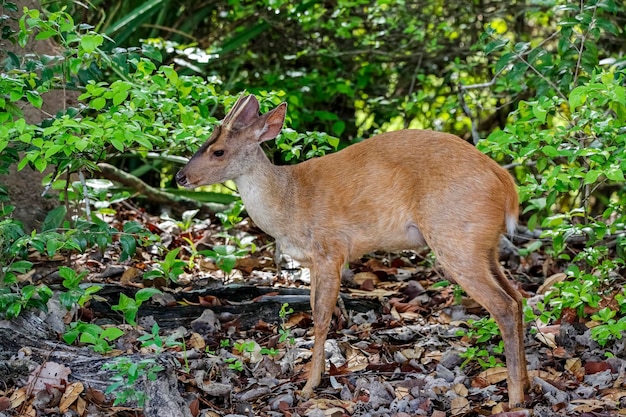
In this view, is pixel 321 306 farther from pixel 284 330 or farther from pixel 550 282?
pixel 550 282

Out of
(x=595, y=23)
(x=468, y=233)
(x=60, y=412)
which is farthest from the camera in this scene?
(x=595, y=23)

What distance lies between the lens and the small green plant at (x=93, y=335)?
184 inches

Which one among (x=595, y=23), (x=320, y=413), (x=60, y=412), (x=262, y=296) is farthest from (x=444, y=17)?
(x=60, y=412)

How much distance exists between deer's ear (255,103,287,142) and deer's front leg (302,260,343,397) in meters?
0.79

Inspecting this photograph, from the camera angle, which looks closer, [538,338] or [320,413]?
[320,413]

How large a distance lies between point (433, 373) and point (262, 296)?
4.62 feet

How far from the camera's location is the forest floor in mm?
4441

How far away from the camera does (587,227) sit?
5.25 meters

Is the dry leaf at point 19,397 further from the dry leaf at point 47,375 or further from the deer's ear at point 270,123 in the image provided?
the deer's ear at point 270,123

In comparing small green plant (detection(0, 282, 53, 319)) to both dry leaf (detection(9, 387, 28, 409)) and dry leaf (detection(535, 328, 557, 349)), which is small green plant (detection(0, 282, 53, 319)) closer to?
dry leaf (detection(9, 387, 28, 409))

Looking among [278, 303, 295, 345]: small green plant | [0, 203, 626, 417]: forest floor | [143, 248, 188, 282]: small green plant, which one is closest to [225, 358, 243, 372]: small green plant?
[0, 203, 626, 417]: forest floor

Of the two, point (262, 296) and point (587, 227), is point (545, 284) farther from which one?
point (262, 296)

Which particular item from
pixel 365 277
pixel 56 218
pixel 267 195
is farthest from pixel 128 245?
pixel 365 277

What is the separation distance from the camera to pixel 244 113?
17.0ft
